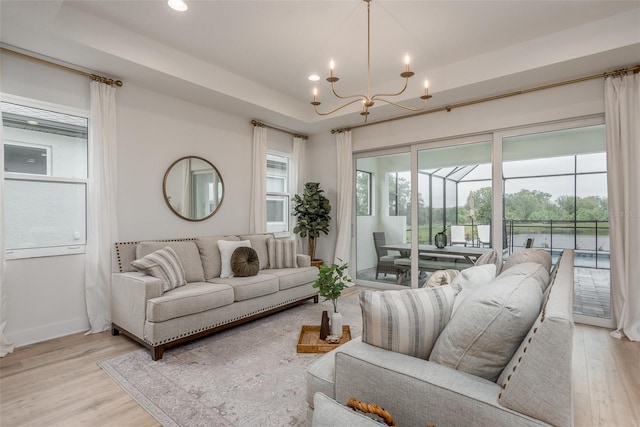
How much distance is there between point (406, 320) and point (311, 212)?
396 centimetres

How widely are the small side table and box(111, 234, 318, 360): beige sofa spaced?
725 millimetres

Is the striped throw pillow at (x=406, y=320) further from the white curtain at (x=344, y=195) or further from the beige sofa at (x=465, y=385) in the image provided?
the white curtain at (x=344, y=195)

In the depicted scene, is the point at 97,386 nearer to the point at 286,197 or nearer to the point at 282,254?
the point at 282,254

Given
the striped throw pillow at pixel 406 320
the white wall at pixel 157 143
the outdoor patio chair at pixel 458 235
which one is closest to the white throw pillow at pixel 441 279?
the striped throw pillow at pixel 406 320

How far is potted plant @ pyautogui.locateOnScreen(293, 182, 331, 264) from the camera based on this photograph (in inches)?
205

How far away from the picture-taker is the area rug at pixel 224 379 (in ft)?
6.23

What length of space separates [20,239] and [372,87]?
4.22 metres

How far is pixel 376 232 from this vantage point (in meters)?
5.27

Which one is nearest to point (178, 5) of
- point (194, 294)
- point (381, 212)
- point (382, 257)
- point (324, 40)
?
point (324, 40)

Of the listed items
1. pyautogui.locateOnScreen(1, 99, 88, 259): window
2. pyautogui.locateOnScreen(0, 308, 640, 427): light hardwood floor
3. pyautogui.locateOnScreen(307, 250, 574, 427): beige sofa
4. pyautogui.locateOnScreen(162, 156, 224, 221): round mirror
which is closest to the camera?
pyautogui.locateOnScreen(307, 250, 574, 427): beige sofa

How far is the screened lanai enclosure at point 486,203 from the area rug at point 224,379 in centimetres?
205

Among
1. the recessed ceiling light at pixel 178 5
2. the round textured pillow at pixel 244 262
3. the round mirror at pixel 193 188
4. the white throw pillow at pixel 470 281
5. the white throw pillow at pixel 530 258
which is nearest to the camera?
the white throw pillow at pixel 470 281

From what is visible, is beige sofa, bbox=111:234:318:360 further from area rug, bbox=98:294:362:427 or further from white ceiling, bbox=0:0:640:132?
white ceiling, bbox=0:0:640:132

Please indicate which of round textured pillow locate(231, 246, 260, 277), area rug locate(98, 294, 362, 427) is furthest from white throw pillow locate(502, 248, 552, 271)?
round textured pillow locate(231, 246, 260, 277)
